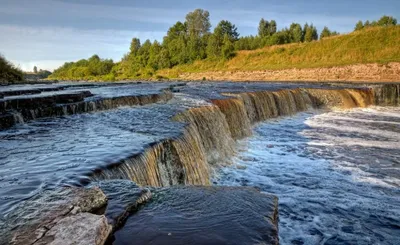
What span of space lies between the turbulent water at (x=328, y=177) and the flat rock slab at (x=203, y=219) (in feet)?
6.38

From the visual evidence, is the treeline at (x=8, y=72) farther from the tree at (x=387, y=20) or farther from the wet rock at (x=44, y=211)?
the tree at (x=387, y=20)

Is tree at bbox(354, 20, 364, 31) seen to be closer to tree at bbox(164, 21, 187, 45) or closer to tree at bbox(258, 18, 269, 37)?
tree at bbox(258, 18, 269, 37)

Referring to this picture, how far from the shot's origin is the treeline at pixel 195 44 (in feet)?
217

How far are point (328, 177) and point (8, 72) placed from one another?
25.5 meters

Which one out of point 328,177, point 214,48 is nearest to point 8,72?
point 328,177

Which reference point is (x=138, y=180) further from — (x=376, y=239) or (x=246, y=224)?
(x=376, y=239)

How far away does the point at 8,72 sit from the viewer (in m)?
24.9

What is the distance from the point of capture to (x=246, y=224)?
325 cm

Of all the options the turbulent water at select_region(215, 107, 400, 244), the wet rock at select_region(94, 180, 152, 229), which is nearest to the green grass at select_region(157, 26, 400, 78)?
the turbulent water at select_region(215, 107, 400, 244)

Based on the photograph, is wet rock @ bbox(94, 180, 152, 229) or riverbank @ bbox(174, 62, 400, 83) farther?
riverbank @ bbox(174, 62, 400, 83)

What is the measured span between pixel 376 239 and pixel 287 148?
6.67 meters

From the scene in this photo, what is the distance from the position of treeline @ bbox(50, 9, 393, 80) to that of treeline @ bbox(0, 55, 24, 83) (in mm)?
24688

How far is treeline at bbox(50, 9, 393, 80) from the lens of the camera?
66250 mm

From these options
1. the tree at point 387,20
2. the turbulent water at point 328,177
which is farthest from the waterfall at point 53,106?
the tree at point 387,20
